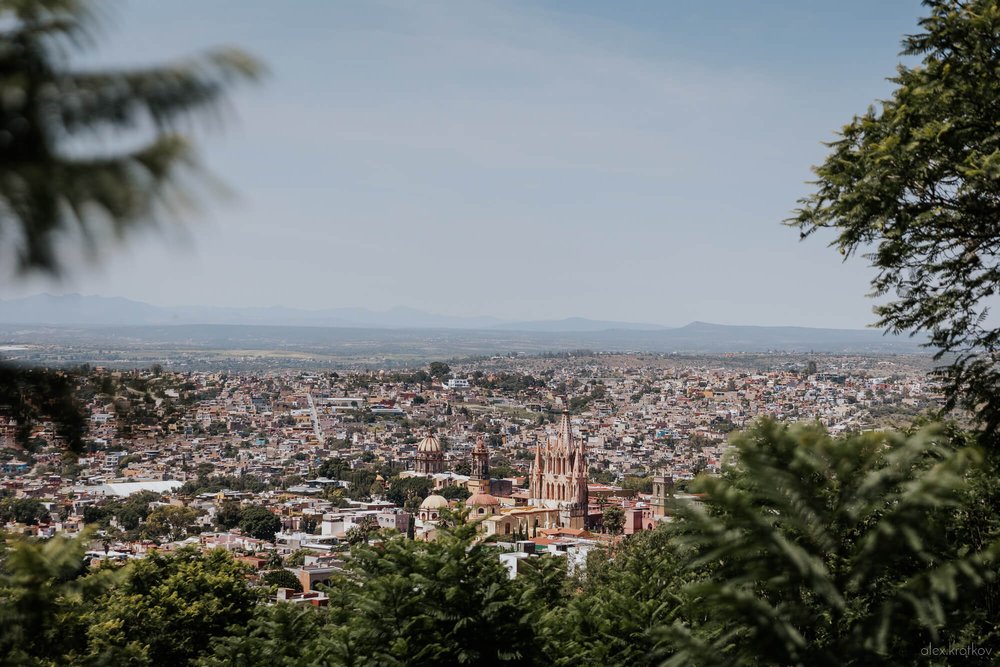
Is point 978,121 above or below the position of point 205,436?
above

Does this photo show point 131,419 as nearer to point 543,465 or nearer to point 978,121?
point 978,121

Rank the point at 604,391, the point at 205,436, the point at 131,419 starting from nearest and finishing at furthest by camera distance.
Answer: the point at 131,419 → the point at 205,436 → the point at 604,391

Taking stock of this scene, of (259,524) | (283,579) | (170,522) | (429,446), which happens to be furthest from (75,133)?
(429,446)

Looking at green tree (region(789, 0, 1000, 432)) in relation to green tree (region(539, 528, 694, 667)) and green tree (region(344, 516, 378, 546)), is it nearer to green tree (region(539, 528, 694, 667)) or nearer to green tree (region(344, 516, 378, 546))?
green tree (region(539, 528, 694, 667))

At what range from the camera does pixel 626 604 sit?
10.2 m

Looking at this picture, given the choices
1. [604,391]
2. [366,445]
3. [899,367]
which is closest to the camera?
[366,445]

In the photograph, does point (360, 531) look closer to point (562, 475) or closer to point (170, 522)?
point (170, 522)

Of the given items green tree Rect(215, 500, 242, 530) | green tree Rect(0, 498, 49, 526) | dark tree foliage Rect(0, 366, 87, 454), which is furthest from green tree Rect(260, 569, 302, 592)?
dark tree foliage Rect(0, 366, 87, 454)

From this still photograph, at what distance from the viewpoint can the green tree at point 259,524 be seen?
53125 millimetres

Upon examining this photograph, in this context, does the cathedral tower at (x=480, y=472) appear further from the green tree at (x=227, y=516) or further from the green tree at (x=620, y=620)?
the green tree at (x=620, y=620)

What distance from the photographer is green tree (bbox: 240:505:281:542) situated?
174 ft

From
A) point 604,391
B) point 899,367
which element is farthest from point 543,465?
point 899,367

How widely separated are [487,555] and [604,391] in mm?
133419

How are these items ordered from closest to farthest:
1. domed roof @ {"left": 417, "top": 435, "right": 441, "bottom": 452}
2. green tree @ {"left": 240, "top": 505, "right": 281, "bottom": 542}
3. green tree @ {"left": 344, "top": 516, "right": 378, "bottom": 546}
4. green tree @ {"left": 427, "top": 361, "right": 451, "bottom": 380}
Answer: green tree @ {"left": 344, "top": 516, "right": 378, "bottom": 546} < green tree @ {"left": 240, "top": 505, "right": 281, "bottom": 542} < domed roof @ {"left": 417, "top": 435, "right": 441, "bottom": 452} < green tree @ {"left": 427, "top": 361, "right": 451, "bottom": 380}
